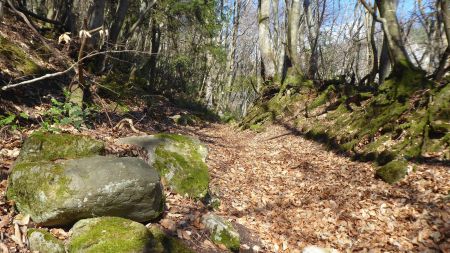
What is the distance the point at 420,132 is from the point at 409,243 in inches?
114

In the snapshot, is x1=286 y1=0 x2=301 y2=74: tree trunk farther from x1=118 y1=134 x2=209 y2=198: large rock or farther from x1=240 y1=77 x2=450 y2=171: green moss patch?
x1=118 y1=134 x2=209 y2=198: large rock

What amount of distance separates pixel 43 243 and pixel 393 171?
5631 millimetres

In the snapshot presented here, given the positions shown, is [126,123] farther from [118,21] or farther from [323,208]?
[118,21]

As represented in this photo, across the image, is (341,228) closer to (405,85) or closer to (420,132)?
(420,132)

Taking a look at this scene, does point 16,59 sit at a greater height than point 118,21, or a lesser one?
lesser

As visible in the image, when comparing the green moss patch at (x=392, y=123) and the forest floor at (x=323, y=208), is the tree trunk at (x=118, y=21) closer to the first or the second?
the forest floor at (x=323, y=208)

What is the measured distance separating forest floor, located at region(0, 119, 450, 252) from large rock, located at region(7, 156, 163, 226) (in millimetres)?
257

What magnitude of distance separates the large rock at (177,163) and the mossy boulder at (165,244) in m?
1.59

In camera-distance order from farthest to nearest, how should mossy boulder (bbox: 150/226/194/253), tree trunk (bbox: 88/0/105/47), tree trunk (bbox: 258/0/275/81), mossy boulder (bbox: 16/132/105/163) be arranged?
tree trunk (bbox: 258/0/275/81)
tree trunk (bbox: 88/0/105/47)
mossy boulder (bbox: 16/132/105/163)
mossy boulder (bbox: 150/226/194/253)

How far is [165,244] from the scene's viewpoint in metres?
4.04

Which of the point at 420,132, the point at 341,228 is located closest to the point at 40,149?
the point at 341,228

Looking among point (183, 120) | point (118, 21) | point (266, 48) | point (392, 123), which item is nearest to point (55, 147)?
point (392, 123)

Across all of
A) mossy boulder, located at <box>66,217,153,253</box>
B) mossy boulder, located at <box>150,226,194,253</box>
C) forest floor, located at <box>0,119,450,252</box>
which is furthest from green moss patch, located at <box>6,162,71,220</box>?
mossy boulder, located at <box>150,226,194,253</box>

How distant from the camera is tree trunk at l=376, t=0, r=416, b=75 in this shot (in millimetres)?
8586
